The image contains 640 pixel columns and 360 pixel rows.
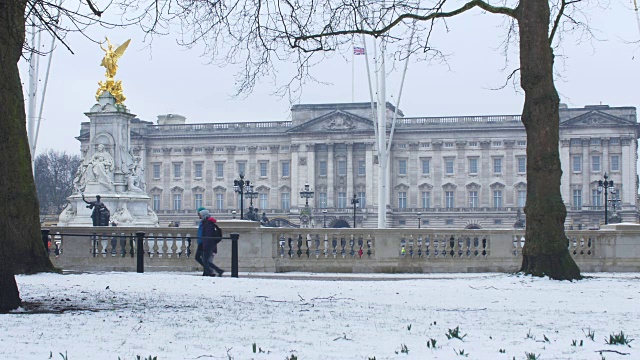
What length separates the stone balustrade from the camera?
23750mm

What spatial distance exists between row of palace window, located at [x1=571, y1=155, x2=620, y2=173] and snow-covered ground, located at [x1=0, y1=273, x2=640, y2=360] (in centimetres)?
10468

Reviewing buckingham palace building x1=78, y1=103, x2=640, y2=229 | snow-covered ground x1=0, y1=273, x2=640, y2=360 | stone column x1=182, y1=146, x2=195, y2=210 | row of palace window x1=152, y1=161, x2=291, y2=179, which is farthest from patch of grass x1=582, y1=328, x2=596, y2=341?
stone column x1=182, y1=146, x2=195, y2=210

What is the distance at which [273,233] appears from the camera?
24031 mm

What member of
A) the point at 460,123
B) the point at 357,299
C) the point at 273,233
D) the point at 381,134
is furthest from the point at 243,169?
the point at 357,299

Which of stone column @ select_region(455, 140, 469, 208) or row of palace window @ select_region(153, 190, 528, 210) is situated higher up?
stone column @ select_region(455, 140, 469, 208)

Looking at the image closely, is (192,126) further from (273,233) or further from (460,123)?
(273,233)

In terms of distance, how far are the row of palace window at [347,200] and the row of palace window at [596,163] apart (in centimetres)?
700

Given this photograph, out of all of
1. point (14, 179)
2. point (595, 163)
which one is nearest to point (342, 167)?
point (595, 163)

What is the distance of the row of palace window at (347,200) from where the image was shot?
122562mm

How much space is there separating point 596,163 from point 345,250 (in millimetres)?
100354

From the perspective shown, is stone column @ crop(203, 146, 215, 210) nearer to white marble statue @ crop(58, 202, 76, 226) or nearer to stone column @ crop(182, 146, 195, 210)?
stone column @ crop(182, 146, 195, 210)

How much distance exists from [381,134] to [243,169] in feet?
279

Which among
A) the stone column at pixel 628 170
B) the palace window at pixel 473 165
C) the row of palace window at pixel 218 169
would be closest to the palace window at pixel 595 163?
the stone column at pixel 628 170

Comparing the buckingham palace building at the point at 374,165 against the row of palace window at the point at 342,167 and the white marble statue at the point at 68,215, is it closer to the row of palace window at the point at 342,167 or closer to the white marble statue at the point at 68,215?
the row of palace window at the point at 342,167
